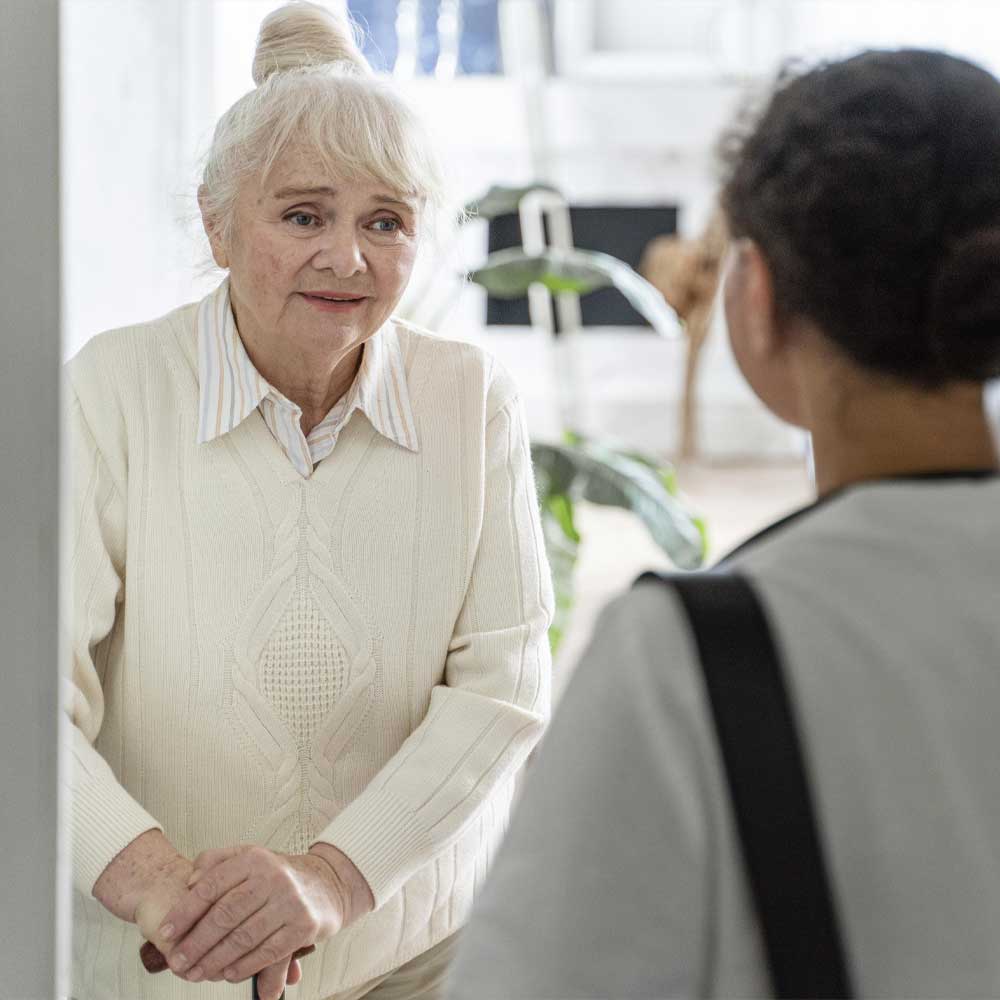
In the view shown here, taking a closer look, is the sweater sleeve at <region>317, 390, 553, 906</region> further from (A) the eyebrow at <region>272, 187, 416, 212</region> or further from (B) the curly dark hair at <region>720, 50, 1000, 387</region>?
(B) the curly dark hair at <region>720, 50, 1000, 387</region>

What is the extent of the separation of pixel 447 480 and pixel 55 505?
0.54 meters

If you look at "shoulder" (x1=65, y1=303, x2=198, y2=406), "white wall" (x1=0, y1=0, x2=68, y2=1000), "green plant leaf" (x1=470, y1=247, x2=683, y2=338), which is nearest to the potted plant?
"green plant leaf" (x1=470, y1=247, x2=683, y2=338)

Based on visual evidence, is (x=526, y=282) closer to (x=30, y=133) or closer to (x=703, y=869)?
(x=30, y=133)

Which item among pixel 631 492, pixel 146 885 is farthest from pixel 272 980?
pixel 631 492

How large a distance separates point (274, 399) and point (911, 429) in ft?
2.34

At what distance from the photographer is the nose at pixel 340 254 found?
4.00ft

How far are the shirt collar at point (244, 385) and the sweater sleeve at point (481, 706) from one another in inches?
3.7

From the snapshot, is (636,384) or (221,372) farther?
(636,384)

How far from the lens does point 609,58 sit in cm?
605

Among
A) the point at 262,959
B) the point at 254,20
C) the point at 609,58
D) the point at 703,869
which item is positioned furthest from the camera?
the point at 609,58

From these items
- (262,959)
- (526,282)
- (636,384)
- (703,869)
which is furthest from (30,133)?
(636,384)

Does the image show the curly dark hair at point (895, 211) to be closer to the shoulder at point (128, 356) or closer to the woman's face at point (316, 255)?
the woman's face at point (316, 255)

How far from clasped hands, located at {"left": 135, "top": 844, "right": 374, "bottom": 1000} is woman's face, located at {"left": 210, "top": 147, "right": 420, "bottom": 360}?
475 millimetres

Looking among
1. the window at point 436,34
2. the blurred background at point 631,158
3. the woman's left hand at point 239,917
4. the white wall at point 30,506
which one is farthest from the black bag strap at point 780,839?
the window at point 436,34
